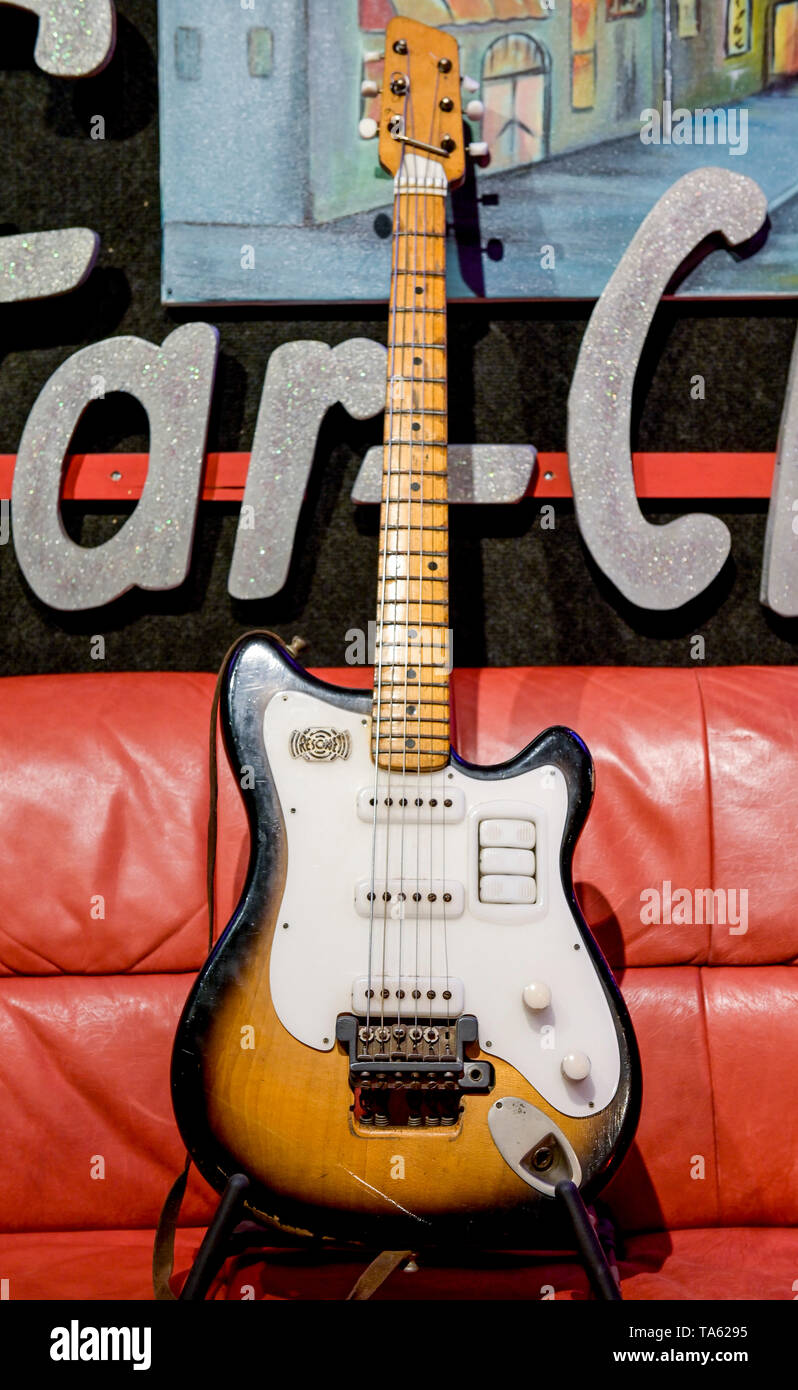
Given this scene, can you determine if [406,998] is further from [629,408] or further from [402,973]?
[629,408]

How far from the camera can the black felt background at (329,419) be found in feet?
6.25

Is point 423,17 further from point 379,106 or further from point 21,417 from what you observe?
point 21,417

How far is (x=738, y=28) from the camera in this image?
6.19ft

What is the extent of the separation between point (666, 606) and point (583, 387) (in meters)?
0.41

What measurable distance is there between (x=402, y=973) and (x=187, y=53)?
164 cm

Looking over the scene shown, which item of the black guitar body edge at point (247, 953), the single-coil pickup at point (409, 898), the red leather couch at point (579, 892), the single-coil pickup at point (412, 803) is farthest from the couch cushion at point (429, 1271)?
the single-coil pickup at point (412, 803)

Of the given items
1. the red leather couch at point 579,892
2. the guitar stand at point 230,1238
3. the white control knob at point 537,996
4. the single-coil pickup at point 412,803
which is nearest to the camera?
the guitar stand at point 230,1238

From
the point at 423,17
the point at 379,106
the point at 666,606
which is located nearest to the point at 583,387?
the point at 666,606

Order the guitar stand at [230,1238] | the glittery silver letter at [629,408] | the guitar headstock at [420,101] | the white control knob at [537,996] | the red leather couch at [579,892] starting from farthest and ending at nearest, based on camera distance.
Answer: the glittery silver letter at [629,408] → the guitar headstock at [420,101] → the red leather couch at [579,892] → the white control knob at [537,996] → the guitar stand at [230,1238]

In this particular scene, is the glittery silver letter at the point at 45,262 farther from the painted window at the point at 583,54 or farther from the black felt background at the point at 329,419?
the painted window at the point at 583,54

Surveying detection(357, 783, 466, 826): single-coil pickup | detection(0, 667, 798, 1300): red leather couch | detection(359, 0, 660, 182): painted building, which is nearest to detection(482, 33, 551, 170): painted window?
detection(359, 0, 660, 182): painted building

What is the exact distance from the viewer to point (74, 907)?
1593 millimetres

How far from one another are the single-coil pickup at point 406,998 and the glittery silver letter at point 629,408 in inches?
32.1

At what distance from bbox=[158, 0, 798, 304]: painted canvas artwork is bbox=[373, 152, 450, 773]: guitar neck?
0.24 metres
